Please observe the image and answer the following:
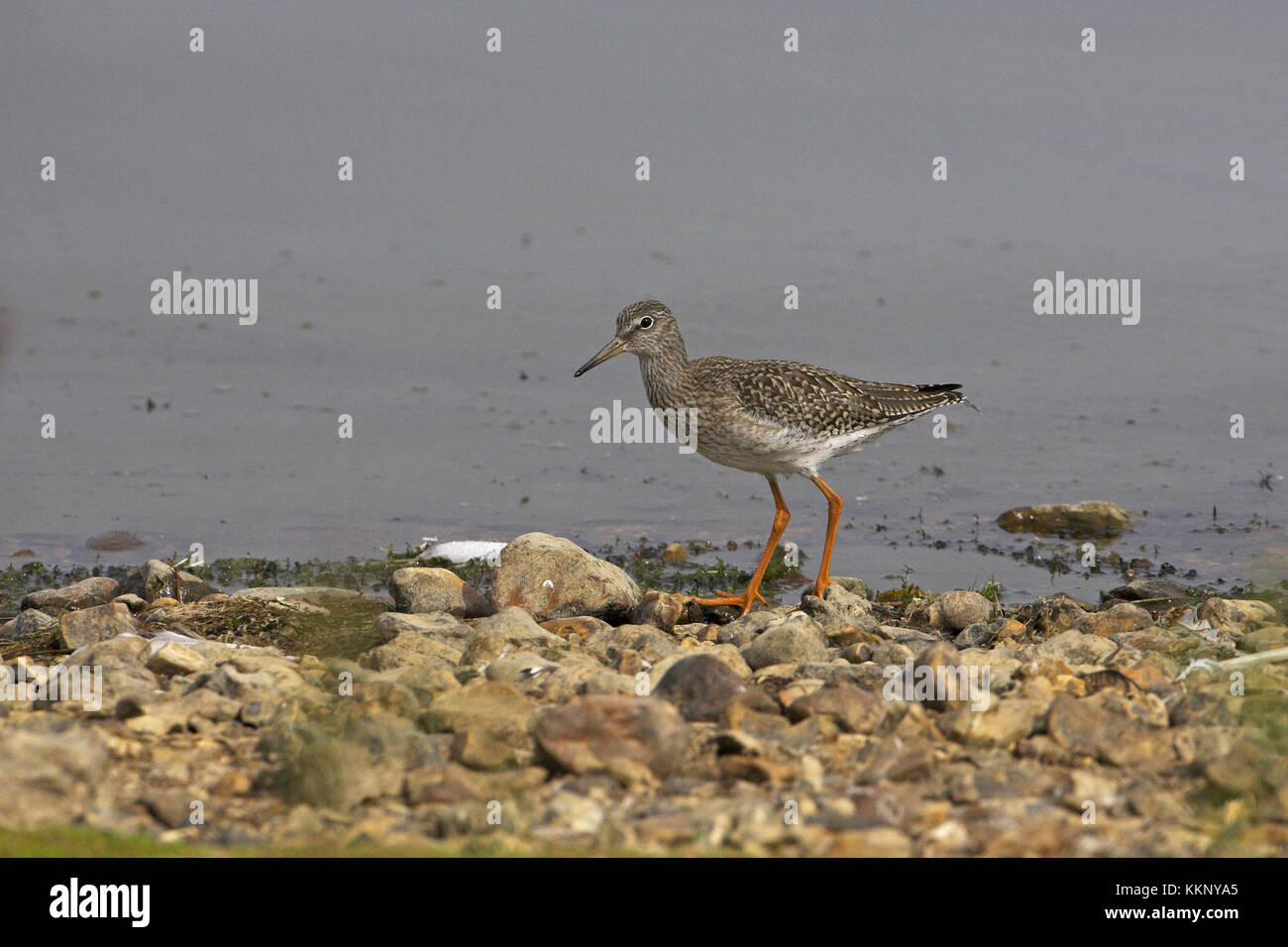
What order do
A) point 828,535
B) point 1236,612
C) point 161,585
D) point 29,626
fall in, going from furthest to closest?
point 828,535 < point 161,585 < point 29,626 < point 1236,612

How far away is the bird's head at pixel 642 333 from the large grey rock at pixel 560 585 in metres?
1.79

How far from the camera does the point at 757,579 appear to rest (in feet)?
30.1

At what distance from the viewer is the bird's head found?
993cm

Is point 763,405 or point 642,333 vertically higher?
point 642,333

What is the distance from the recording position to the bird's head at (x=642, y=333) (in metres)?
9.93

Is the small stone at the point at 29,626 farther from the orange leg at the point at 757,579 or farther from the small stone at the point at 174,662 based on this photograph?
the orange leg at the point at 757,579

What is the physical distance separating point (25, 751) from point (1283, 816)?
13.3 ft

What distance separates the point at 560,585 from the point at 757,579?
1346 millimetres

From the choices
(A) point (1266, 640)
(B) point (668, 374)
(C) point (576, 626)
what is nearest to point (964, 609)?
(A) point (1266, 640)

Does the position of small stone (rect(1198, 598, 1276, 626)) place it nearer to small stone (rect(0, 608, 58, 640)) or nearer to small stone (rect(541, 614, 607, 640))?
small stone (rect(541, 614, 607, 640))

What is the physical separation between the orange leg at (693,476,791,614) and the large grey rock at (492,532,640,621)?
61 centimetres

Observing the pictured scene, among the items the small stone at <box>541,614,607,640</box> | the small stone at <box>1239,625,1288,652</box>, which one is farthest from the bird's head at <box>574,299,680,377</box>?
the small stone at <box>1239,625,1288,652</box>

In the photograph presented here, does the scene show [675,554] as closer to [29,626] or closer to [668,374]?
[668,374]
